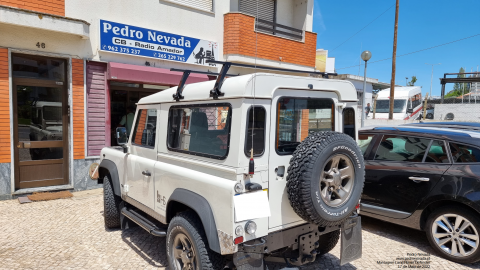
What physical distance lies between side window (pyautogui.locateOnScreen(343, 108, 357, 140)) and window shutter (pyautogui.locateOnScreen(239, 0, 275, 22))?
→ 7.37m

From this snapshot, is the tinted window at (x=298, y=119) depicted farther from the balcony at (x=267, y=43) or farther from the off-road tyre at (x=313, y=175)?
the balcony at (x=267, y=43)

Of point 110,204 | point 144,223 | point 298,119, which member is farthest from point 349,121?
point 110,204

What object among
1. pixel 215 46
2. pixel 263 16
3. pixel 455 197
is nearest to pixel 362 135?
pixel 455 197

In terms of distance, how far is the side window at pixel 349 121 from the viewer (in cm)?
334

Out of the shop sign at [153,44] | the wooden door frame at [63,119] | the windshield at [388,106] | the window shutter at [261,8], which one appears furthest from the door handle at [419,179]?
the windshield at [388,106]

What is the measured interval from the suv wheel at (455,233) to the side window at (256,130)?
2949 mm

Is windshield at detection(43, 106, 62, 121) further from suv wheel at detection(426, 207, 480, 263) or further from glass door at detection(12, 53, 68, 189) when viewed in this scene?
suv wheel at detection(426, 207, 480, 263)

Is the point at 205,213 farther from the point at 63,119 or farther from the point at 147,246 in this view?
the point at 63,119

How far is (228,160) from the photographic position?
8.65ft

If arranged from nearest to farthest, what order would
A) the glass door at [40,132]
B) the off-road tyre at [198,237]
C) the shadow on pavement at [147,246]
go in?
1. the off-road tyre at [198,237]
2. the shadow on pavement at [147,246]
3. the glass door at [40,132]

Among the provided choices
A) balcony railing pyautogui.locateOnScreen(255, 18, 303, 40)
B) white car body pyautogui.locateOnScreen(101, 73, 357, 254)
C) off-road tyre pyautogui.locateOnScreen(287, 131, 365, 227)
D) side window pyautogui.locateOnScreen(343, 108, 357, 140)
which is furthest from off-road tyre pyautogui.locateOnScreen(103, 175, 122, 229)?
balcony railing pyautogui.locateOnScreen(255, 18, 303, 40)

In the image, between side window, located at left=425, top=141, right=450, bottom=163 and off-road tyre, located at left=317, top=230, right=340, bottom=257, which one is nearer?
off-road tyre, located at left=317, top=230, right=340, bottom=257

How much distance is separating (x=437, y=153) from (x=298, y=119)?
259 cm

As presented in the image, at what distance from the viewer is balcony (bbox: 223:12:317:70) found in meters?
8.96
